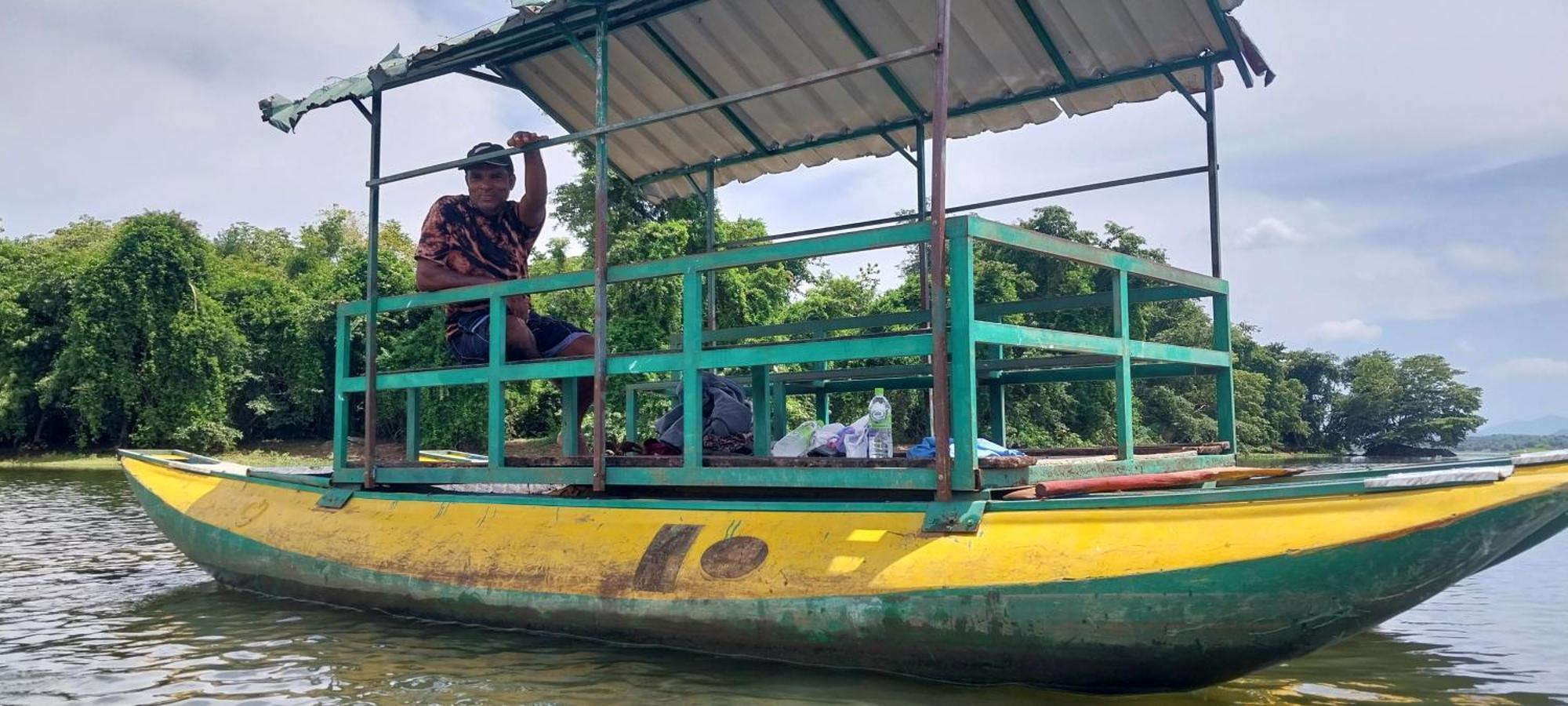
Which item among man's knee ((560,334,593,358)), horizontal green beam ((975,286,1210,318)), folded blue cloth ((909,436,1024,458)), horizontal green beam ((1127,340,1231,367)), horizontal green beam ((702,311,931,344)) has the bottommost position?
folded blue cloth ((909,436,1024,458))

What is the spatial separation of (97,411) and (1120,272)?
32725 mm

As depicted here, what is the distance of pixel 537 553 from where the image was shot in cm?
515

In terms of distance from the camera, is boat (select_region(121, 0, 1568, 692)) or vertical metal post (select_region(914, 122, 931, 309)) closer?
boat (select_region(121, 0, 1568, 692))

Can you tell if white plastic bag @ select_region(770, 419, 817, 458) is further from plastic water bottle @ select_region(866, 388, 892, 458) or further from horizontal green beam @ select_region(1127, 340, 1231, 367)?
horizontal green beam @ select_region(1127, 340, 1231, 367)

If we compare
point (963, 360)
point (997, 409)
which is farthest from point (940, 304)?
Result: point (997, 409)

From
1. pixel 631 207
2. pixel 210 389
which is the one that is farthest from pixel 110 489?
pixel 631 207

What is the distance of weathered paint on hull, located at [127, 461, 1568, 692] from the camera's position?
133 inches

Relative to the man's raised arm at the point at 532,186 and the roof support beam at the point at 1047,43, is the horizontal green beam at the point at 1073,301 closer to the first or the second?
the roof support beam at the point at 1047,43

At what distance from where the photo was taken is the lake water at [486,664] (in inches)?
171

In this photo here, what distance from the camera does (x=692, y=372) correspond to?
489 cm

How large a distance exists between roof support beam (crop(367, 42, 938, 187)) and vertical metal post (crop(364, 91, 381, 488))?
6.4 inches

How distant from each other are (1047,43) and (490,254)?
3.63 metres

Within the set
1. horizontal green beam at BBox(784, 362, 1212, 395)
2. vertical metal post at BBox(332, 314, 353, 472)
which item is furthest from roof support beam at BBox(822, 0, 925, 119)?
vertical metal post at BBox(332, 314, 353, 472)

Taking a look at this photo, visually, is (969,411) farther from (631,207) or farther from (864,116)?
(631,207)
